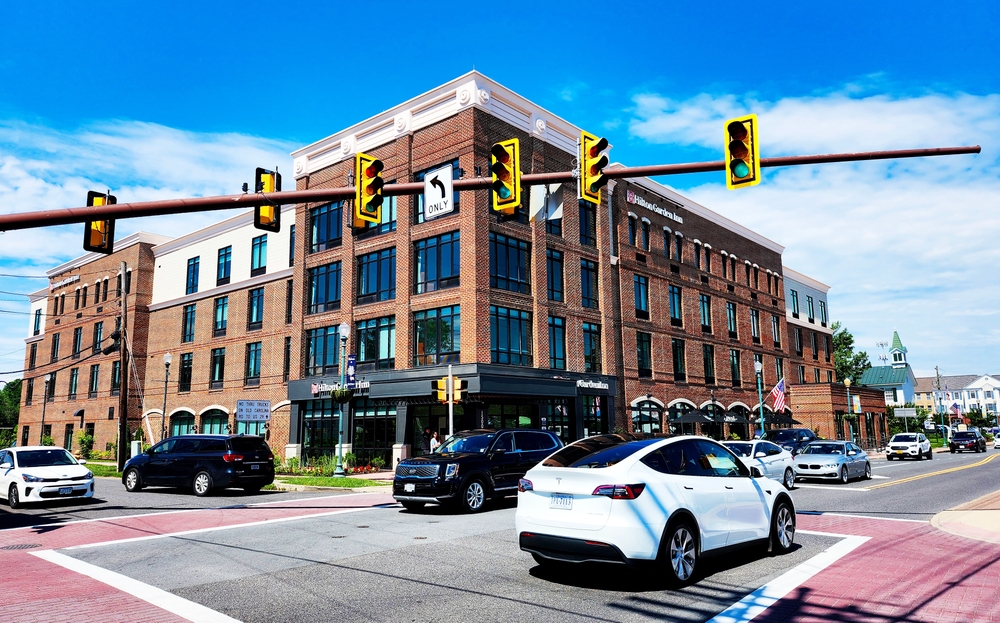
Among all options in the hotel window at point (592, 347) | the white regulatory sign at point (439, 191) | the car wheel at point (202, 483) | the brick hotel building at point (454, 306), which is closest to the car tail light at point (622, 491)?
the white regulatory sign at point (439, 191)

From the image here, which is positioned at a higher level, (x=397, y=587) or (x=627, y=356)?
(x=627, y=356)

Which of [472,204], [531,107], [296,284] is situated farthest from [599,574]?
[296,284]

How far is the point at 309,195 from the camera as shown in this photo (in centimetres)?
1159

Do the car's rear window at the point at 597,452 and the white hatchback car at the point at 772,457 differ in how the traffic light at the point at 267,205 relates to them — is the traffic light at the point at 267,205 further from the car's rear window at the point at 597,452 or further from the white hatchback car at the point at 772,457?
the white hatchback car at the point at 772,457

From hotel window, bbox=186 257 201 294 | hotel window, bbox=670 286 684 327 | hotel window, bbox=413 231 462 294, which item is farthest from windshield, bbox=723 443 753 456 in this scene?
hotel window, bbox=186 257 201 294

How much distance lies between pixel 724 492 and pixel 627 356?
101 ft

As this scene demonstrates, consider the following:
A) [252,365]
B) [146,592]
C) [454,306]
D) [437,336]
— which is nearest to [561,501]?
[146,592]

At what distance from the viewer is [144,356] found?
2042 inches

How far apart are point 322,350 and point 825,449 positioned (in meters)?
24.7

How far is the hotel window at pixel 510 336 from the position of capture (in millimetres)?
31047

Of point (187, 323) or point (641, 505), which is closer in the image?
point (641, 505)

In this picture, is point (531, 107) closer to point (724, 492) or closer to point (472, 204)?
point (472, 204)

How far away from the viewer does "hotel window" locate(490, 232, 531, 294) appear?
31.6 m

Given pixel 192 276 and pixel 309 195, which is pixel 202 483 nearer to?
pixel 309 195
